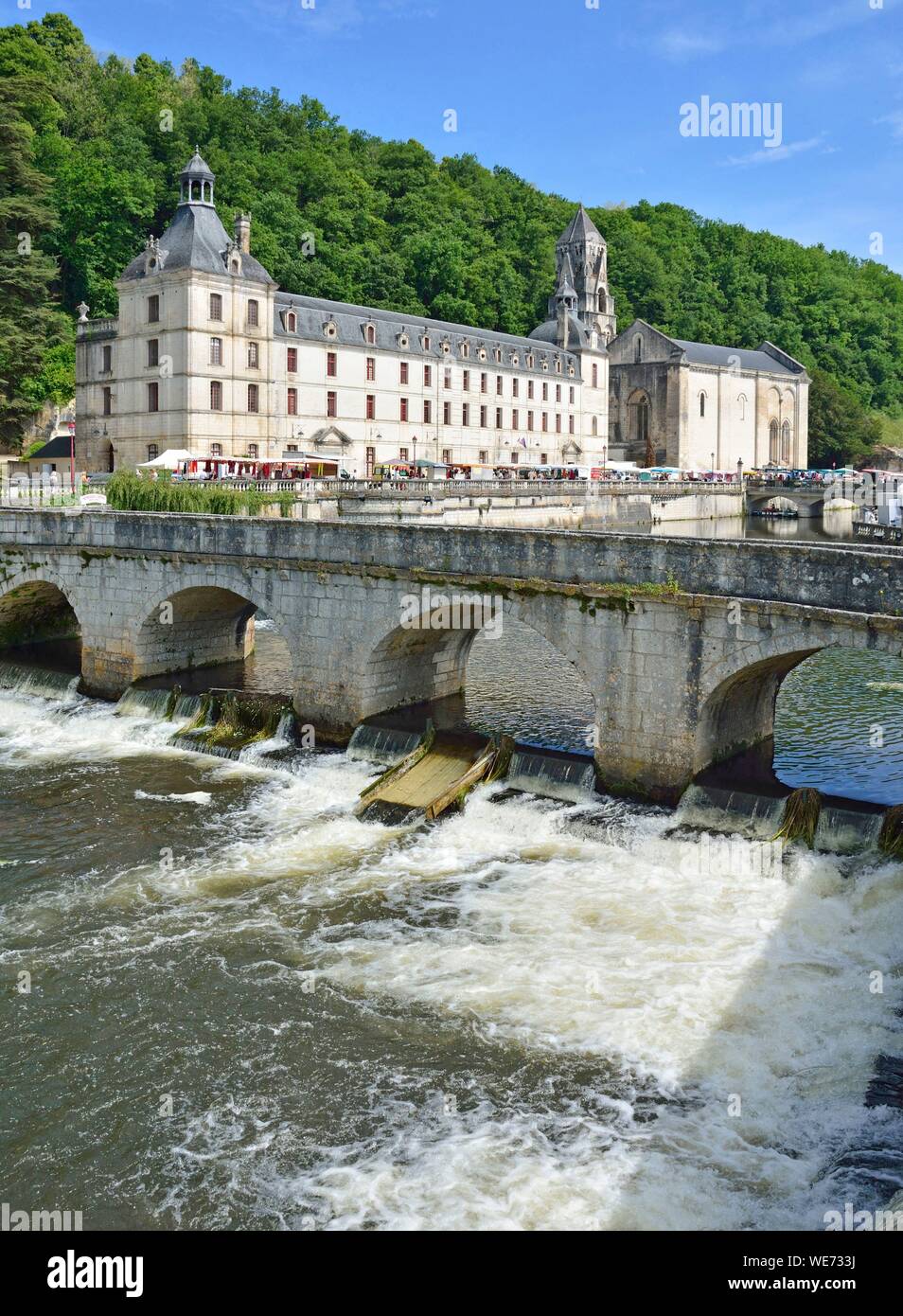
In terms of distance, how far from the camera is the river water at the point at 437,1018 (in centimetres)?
1107

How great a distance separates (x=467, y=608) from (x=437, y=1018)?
36.6ft

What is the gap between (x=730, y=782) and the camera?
19.7 meters

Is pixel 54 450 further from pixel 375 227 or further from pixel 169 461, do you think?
pixel 375 227

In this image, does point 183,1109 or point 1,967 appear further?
point 1,967

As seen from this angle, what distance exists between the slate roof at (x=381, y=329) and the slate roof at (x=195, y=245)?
16.5 ft

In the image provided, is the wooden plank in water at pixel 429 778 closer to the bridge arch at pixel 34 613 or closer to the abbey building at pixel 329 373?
the bridge arch at pixel 34 613

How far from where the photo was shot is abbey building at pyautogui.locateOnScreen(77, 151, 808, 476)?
61875 mm

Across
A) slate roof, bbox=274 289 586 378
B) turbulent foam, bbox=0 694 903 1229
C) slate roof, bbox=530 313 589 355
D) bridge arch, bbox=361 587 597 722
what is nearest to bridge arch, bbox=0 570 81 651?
bridge arch, bbox=361 587 597 722

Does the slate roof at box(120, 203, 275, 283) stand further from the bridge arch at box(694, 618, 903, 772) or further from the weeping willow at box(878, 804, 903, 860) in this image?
the weeping willow at box(878, 804, 903, 860)

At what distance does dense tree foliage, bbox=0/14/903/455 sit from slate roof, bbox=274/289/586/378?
31.8 feet

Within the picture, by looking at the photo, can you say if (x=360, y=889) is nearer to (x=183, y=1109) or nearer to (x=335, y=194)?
(x=183, y=1109)

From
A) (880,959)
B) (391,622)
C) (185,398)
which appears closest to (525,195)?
(185,398)

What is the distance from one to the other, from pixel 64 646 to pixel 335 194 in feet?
238
